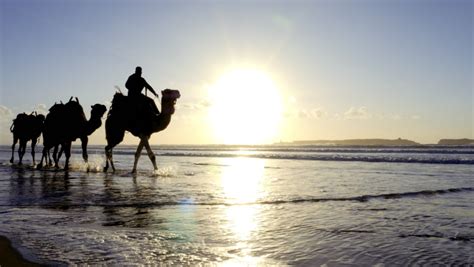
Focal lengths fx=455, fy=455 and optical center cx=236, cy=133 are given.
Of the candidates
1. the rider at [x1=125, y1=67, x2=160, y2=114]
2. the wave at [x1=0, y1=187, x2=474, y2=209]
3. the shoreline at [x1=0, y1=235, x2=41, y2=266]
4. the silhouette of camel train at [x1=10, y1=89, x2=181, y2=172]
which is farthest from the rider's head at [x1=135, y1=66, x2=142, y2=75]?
the shoreline at [x1=0, y1=235, x2=41, y2=266]

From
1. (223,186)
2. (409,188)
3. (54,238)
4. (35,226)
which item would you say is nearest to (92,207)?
(35,226)

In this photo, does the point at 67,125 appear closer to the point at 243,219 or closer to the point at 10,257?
the point at 243,219

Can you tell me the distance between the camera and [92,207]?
7.24 meters

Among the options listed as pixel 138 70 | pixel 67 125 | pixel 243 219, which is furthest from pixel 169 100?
→ pixel 243 219

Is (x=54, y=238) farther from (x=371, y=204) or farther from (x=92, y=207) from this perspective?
(x=371, y=204)

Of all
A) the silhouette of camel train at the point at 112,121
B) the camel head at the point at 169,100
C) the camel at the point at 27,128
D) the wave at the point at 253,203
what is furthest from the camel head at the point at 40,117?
the wave at the point at 253,203

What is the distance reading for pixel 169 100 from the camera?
47.8 ft

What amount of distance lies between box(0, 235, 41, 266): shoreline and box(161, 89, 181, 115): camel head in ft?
33.4

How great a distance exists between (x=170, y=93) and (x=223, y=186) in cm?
475

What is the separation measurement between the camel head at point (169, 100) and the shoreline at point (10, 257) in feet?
33.4

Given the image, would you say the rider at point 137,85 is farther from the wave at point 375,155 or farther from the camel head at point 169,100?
the wave at point 375,155

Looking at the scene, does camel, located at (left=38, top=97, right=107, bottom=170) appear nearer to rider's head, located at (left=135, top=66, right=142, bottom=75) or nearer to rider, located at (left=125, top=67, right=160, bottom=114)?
rider, located at (left=125, top=67, right=160, bottom=114)

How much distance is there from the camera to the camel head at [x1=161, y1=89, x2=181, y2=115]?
14.4 metres

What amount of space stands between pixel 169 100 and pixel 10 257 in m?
10.7
